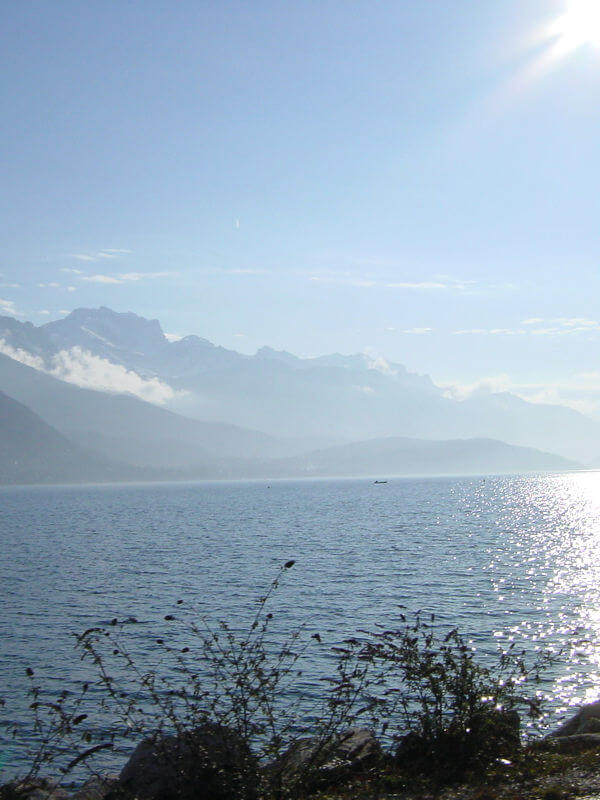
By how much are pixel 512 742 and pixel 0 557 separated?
91451mm

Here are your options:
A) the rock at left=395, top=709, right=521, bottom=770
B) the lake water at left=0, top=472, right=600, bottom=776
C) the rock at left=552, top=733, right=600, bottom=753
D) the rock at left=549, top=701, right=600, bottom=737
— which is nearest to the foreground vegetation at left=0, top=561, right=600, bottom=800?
the rock at left=395, top=709, right=521, bottom=770

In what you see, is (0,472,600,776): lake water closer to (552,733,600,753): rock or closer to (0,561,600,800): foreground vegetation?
(552,733,600,753): rock

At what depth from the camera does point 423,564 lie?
8000 centimetres

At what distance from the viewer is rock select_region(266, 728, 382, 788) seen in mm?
14070

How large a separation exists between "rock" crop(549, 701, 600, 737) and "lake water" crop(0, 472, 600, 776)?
2539 millimetres

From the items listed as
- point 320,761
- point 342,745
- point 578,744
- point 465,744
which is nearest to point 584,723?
point 578,744

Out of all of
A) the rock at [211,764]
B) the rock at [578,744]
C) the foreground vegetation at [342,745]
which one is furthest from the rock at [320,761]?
the rock at [578,744]

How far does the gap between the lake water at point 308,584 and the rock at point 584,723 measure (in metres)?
2.54

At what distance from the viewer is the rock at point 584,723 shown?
21703mm

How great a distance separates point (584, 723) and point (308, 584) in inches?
1718

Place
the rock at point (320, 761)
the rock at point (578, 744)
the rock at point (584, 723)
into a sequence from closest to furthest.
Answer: the rock at point (320, 761)
the rock at point (578, 744)
the rock at point (584, 723)

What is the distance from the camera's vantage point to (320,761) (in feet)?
48.9

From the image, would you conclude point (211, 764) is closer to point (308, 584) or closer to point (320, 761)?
point (320, 761)

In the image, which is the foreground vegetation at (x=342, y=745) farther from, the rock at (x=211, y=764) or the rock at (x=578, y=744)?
the rock at (x=578, y=744)
